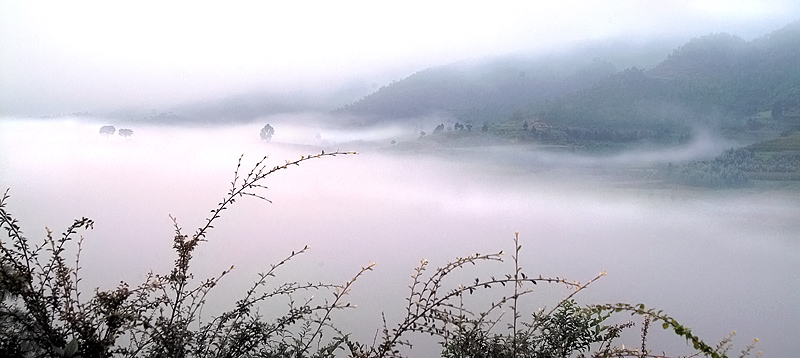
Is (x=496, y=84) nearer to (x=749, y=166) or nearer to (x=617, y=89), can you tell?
(x=617, y=89)

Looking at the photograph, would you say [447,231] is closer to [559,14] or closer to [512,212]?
[512,212]

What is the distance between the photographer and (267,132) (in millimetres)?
2154

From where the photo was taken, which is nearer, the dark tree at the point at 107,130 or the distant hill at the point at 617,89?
the distant hill at the point at 617,89

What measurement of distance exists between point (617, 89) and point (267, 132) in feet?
4.63

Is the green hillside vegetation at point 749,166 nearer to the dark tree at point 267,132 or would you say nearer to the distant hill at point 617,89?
the distant hill at point 617,89

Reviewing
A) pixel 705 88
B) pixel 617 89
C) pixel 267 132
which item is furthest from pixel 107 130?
pixel 705 88

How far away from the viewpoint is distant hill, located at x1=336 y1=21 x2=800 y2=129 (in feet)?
6.12

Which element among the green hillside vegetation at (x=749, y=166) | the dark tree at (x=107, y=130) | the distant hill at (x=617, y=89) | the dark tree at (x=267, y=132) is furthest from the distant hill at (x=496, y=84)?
the dark tree at (x=107, y=130)

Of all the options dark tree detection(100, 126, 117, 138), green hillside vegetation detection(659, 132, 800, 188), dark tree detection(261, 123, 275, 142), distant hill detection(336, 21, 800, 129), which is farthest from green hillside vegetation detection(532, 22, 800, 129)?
dark tree detection(100, 126, 117, 138)

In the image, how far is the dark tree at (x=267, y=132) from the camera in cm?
214

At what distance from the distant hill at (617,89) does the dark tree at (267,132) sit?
12.3 inches

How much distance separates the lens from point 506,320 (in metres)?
1.80

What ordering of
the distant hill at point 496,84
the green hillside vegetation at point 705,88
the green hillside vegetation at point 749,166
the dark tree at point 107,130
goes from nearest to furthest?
1. the green hillside vegetation at point 749,166
2. the green hillside vegetation at point 705,88
3. the distant hill at point 496,84
4. the dark tree at point 107,130

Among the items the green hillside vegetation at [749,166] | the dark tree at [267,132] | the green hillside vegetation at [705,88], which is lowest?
the green hillside vegetation at [749,166]
